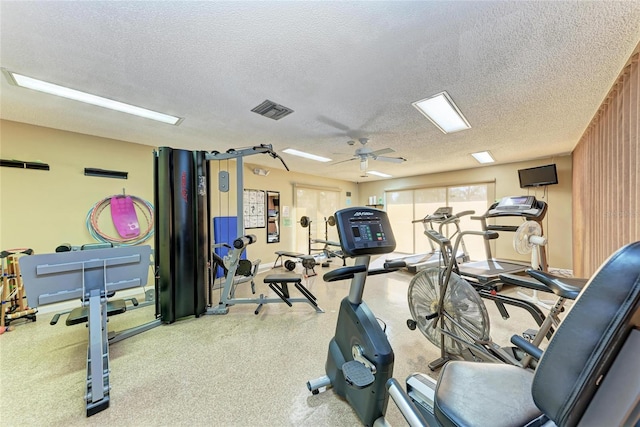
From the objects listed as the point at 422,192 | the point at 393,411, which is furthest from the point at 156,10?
the point at 422,192

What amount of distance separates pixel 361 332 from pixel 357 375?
0.22 m

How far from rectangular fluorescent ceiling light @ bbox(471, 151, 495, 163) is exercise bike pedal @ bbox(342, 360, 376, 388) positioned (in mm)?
4695

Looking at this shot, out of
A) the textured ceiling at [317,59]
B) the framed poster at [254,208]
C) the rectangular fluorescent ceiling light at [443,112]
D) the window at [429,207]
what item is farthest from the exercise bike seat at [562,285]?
the window at [429,207]

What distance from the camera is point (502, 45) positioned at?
63.7 inches

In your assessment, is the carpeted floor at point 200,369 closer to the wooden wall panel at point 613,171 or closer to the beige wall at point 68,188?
the beige wall at point 68,188

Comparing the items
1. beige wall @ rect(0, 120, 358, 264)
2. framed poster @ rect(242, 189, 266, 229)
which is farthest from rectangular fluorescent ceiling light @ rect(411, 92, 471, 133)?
beige wall @ rect(0, 120, 358, 264)

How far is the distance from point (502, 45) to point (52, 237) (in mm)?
5432

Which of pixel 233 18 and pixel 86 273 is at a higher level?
pixel 233 18

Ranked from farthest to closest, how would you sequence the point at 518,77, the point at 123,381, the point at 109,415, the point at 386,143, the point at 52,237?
the point at 386,143 < the point at 52,237 < the point at 518,77 < the point at 123,381 < the point at 109,415

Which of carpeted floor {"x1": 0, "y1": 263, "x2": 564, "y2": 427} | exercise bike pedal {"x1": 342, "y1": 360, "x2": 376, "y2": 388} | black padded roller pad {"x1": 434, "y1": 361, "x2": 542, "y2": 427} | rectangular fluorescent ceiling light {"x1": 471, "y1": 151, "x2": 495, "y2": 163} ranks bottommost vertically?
carpeted floor {"x1": 0, "y1": 263, "x2": 564, "y2": 427}

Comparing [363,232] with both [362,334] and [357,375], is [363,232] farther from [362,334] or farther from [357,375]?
[357,375]

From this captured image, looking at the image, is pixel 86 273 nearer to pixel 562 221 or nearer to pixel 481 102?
pixel 481 102

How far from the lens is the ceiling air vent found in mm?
2506

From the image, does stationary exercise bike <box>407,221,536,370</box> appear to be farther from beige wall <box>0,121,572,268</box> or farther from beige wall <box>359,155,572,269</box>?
beige wall <box>359,155,572,269</box>
